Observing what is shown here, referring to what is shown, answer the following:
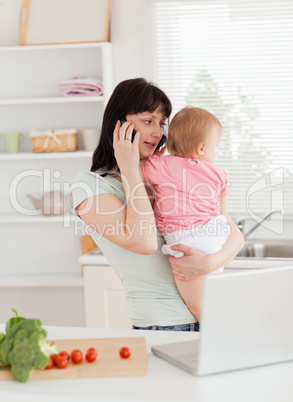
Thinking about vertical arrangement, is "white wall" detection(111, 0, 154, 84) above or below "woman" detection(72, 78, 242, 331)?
above

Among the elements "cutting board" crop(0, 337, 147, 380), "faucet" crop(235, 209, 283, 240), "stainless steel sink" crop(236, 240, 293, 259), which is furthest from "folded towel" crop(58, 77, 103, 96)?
"cutting board" crop(0, 337, 147, 380)

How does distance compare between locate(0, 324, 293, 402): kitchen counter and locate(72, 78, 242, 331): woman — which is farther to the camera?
locate(72, 78, 242, 331): woman

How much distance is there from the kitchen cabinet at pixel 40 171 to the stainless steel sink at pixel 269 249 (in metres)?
1.00

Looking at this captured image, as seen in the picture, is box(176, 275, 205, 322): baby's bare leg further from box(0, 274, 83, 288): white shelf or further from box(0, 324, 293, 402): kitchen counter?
box(0, 274, 83, 288): white shelf

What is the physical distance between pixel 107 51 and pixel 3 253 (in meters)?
1.43

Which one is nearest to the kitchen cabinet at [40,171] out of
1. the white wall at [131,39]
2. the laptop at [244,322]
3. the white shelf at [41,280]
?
the white shelf at [41,280]

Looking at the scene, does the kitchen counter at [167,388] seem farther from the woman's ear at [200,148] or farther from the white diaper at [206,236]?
the woman's ear at [200,148]

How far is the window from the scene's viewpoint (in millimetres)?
3475

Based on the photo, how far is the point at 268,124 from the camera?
11.6 ft

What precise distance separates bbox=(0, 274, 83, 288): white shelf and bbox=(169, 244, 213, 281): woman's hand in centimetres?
179

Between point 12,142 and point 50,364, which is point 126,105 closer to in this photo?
point 50,364

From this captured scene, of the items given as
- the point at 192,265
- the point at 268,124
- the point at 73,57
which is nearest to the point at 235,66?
the point at 268,124

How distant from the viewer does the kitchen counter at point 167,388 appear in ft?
4.28

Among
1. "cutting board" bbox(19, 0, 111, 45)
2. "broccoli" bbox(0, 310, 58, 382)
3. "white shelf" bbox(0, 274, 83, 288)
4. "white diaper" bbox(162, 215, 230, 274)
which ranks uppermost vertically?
"cutting board" bbox(19, 0, 111, 45)
